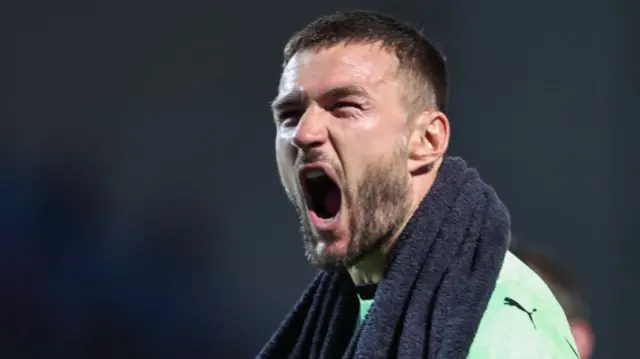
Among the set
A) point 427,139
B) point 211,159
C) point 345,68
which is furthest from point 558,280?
point 211,159

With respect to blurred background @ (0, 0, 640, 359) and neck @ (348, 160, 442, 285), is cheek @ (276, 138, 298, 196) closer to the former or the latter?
neck @ (348, 160, 442, 285)

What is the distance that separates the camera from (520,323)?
2.57ft

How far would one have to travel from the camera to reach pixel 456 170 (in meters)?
0.95

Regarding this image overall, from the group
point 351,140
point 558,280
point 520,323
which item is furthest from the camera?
point 558,280

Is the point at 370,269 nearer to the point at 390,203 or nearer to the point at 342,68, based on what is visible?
the point at 390,203

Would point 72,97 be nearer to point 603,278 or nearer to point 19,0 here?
point 19,0

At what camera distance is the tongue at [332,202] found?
95cm

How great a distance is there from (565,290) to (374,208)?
56 centimetres

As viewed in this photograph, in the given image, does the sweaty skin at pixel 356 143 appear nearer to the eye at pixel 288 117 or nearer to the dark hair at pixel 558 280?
the eye at pixel 288 117

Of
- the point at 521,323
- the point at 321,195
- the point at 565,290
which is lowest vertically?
the point at 565,290

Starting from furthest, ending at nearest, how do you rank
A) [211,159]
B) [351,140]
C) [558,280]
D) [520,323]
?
[211,159], [558,280], [351,140], [520,323]

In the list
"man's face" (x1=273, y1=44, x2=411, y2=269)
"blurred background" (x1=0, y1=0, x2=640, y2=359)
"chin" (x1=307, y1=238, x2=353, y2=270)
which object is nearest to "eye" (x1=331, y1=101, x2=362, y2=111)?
"man's face" (x1=273, y1=44, x2=411, y2=269)

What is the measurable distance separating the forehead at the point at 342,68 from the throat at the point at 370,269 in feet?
0.54

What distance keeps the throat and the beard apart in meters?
0.01
